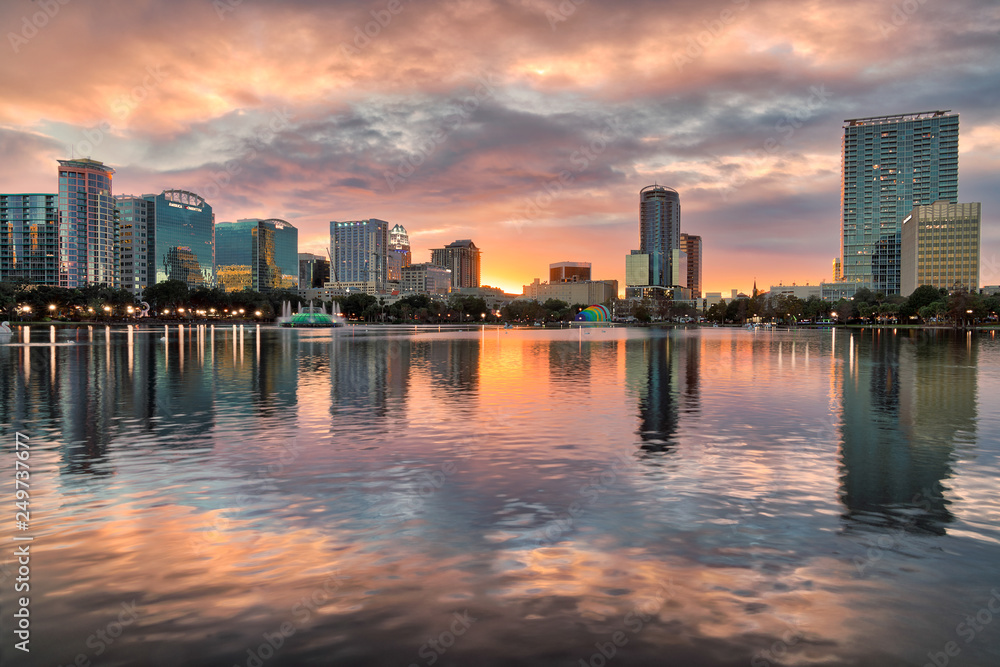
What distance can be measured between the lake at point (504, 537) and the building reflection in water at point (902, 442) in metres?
Answer: 0.11

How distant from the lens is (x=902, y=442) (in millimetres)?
16734

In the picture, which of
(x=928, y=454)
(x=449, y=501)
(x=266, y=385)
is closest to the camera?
(x=449, y=501)

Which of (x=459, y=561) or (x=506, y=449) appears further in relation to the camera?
(x=506, y=449)

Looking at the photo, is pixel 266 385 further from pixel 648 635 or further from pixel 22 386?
pixel 648 635

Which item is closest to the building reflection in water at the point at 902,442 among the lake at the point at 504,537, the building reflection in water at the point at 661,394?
the lake at the point at 504,537

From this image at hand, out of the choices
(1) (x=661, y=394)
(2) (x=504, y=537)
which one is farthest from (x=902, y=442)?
A: (2) (x=504, y=537)

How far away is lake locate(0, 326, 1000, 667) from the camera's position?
6.62 m

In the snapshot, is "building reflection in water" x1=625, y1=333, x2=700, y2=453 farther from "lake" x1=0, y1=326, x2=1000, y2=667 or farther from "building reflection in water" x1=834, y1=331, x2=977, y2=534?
"building reflection in water" x1=834, y1=331, x2=977, y2=534

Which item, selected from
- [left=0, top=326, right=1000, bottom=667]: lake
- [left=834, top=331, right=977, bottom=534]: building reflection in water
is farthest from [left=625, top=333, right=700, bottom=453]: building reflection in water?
[left=834, top=331, right=977, bottom=534]: building reflection in water

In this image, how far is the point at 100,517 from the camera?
34.2ft

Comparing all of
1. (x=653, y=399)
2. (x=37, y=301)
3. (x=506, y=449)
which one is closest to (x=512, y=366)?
(x=653, y=399)

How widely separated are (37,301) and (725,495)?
191m

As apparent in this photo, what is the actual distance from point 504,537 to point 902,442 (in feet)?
43.3

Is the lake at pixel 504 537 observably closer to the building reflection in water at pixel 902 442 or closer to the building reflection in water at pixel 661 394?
the building reflection in water at pixel 902 442
